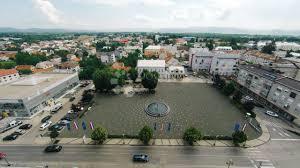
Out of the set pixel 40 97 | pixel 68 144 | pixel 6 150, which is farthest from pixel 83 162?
Result: pixel 40 97

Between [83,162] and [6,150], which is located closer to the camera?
[83,162]

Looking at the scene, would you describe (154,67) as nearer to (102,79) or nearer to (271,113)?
(102,79)

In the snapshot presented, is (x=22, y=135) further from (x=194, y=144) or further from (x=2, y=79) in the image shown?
(x=2, y=79)

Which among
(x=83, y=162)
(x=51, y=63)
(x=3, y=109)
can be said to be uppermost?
(x=51, y=63)

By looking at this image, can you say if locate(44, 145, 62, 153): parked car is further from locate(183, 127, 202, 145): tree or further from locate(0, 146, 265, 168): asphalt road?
locate(183, 127, 202, 145): tree

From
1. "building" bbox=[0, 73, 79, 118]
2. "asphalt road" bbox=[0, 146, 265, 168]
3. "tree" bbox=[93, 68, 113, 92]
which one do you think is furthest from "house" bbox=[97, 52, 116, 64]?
"asphalt road" bbox=[0, 146, 265, 168]

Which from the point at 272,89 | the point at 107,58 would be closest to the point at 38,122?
the point at 107,58

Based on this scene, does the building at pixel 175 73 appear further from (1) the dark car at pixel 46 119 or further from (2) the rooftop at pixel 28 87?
(1) the dark car at pixel 46 119

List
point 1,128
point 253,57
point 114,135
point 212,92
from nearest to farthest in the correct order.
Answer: point 114,135
point 1,128
point 212,92
point 253,57
